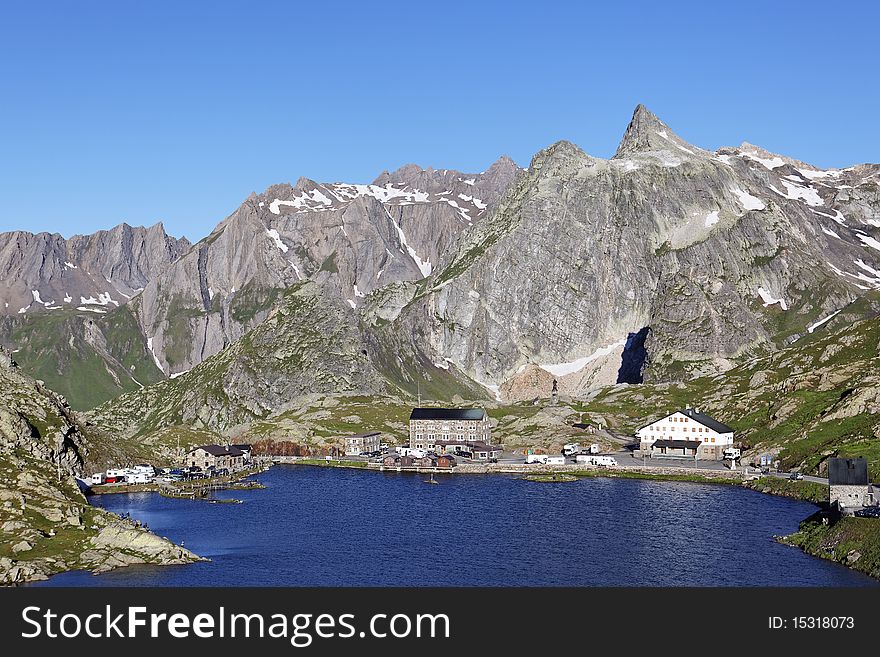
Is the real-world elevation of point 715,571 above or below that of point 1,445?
Result: below

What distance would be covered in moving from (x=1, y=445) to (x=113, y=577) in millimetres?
48743

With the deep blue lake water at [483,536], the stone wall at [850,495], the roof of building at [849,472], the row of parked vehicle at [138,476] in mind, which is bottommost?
the deep blue lake water at [483,536]

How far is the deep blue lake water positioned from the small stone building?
30.0 feet

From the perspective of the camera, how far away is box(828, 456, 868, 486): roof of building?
116 metres

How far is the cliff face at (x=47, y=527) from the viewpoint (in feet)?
327

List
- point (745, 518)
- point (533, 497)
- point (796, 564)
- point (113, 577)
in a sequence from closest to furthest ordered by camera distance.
Result: 1. point (113, 577)
2. point (796, 564)
3. point (745, 518)
4. point (533, 497)

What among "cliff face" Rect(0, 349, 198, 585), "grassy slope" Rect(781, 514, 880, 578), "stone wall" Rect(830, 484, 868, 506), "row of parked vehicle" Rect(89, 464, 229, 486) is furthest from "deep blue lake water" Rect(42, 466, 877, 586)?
"row of parked vehicle" Rect(89, 464, 229, 486)

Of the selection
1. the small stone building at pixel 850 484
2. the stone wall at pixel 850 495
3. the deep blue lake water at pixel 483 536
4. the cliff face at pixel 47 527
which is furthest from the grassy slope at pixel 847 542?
the cliff face at pixel 47 527

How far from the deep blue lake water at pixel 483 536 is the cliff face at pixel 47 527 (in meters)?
3.39

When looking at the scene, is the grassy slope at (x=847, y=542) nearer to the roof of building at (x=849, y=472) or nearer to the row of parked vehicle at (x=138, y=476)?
the roof of building at (x=849, y=472)

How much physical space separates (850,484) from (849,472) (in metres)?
1.49
